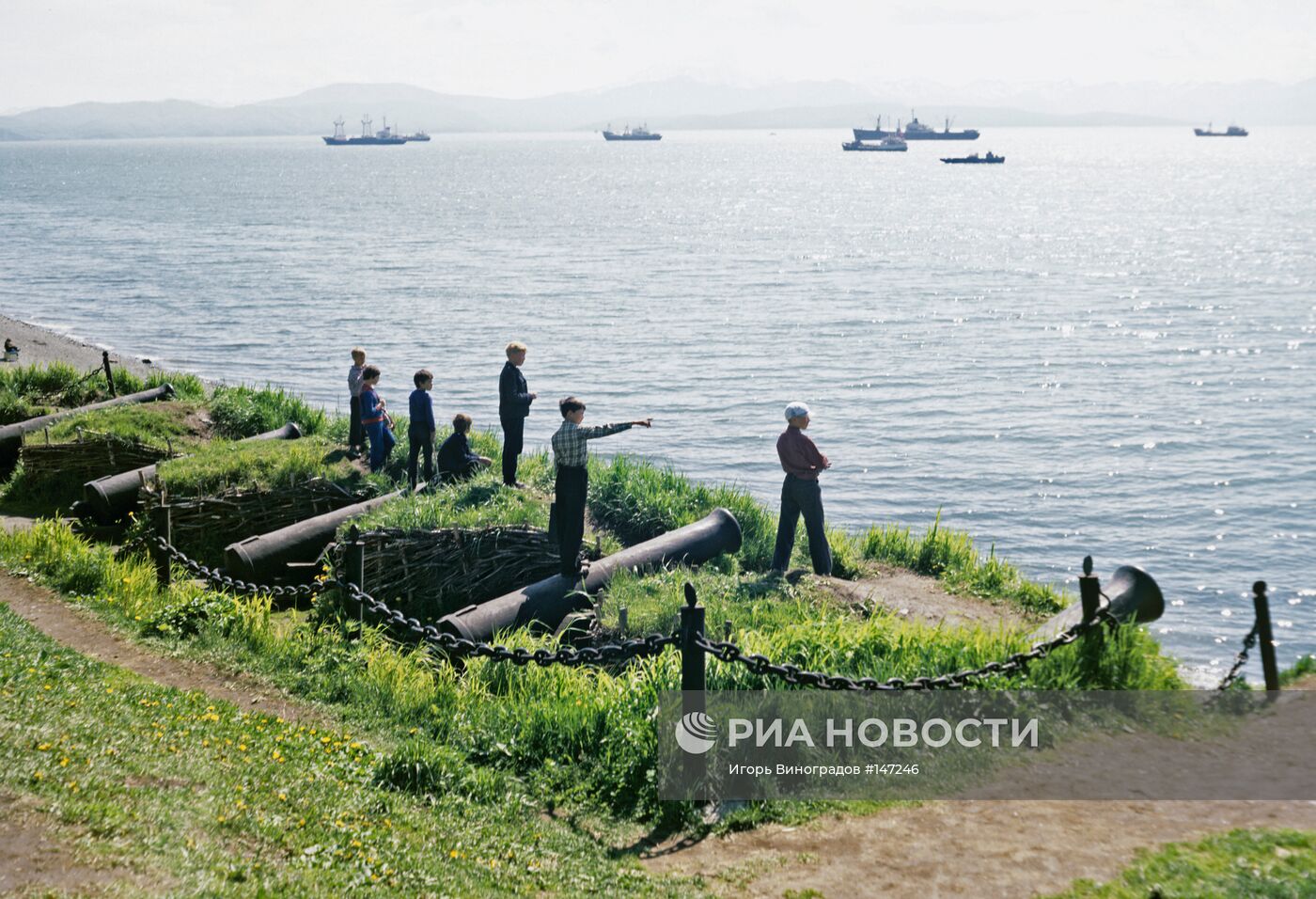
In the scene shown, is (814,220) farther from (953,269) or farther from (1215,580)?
(1215,580)

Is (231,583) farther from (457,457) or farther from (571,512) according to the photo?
(457,457)

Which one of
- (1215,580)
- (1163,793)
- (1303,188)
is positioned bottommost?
(1215,580)

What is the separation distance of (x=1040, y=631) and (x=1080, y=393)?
29.2 meters

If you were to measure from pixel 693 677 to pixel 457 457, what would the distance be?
29.2ft

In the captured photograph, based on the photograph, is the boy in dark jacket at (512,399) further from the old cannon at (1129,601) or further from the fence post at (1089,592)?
the fence post at (1089,592)

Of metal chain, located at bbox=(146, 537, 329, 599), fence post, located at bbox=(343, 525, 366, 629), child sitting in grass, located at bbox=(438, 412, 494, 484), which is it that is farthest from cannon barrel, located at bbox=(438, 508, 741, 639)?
child sitting in grass, located at bbox=(438, 412, 494, 484)

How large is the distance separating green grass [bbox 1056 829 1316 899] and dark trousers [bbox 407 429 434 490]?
37.0 feet

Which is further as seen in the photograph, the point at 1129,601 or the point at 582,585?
the point at 582,585

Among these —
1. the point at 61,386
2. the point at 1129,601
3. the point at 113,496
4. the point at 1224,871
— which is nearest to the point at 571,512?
the point at 1129,601

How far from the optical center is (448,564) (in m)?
13.3

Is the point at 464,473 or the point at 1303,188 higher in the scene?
the point at 1303,188

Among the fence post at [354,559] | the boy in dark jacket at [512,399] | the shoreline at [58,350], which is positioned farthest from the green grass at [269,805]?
the shoreline at [58,350]

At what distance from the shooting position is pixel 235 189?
144m

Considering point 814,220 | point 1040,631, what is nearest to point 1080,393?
point 1040,631
